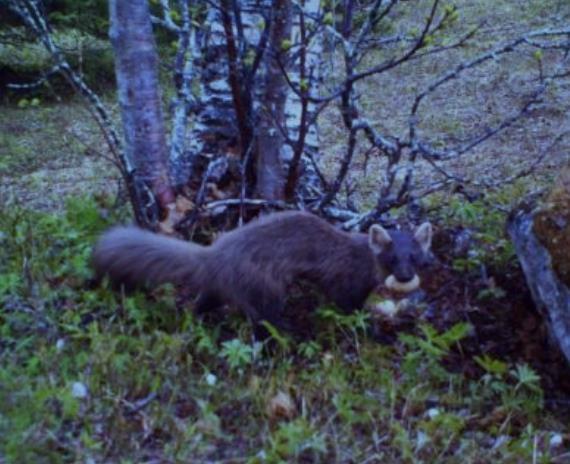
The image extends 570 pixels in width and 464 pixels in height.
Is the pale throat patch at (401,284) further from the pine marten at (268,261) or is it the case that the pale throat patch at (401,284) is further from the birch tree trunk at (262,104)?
the birch tree trunk at (262,104)

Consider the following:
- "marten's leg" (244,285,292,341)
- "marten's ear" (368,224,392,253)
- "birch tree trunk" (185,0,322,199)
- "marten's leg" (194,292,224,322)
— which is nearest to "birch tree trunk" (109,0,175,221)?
"birch tree trunk" (185,0,322,199)

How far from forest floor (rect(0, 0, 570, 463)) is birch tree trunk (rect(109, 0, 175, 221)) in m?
0.37

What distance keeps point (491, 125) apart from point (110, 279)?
7711 mm

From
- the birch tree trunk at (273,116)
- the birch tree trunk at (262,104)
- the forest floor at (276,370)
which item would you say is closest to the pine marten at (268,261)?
the forest floor at (276,370)

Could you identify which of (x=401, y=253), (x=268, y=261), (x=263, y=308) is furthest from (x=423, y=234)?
(x=263, y=308)

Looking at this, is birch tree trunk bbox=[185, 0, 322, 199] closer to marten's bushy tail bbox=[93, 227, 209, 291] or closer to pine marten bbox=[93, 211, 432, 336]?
pine marten bbox=[93, 211, 432, 336]

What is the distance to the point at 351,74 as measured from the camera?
528 cm

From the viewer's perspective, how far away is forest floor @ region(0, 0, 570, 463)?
3.87 metres

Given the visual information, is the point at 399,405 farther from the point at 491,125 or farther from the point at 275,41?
the point at 491,125

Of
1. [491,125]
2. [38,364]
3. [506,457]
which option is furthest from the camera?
[491,125]

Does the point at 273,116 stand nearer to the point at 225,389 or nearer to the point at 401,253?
the point at 401,253

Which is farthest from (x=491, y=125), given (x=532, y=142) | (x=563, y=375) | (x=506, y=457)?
(x=506, y=457)

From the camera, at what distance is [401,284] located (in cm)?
501

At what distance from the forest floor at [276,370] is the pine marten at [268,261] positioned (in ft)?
0.52
